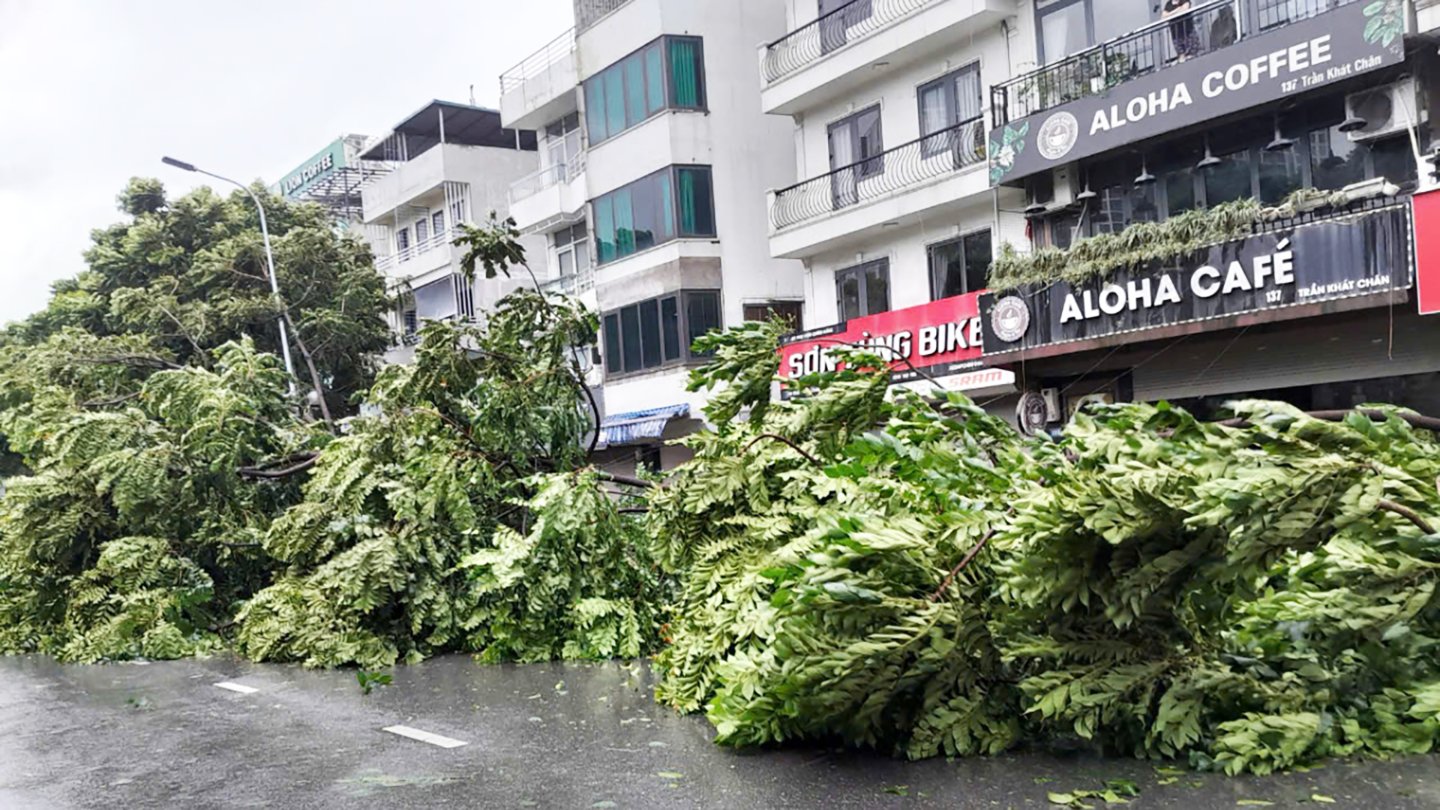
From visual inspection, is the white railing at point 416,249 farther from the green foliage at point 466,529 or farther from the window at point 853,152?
the green foliage at point 466,529

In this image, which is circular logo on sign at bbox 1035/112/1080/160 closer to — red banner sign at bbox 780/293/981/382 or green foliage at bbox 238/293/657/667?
red banner sign at bbox 780/293/981/382

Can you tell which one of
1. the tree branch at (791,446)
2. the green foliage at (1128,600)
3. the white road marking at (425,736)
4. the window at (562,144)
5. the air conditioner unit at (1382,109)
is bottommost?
the white road marking at (425,736)

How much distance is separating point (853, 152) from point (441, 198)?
18705 mm

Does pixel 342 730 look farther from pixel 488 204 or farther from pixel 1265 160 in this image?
pixel 488 204

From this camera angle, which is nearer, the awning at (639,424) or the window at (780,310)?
the awning at (639,424)

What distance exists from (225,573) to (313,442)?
201 centimetres

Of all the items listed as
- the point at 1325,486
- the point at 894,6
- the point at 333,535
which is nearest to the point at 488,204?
the point at 894,6

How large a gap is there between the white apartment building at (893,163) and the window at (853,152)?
0.10 feet

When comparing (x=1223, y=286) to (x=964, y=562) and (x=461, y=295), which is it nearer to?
(x=964, y=562)

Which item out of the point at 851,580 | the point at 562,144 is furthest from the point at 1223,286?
the point at 562,144

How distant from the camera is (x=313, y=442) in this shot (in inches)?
609

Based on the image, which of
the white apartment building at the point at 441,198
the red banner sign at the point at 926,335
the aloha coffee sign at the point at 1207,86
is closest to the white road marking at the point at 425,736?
the red banner sign at the point at 926,335

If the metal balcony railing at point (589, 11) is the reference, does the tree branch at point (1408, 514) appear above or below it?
below

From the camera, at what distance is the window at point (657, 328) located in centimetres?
2498
